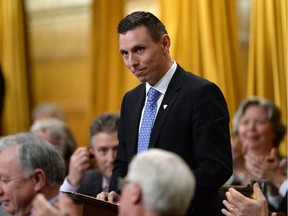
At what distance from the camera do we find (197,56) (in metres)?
6.04

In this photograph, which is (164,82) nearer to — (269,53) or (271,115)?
(271,115)

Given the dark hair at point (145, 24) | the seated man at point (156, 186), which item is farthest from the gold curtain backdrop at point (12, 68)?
the seated man at point (156, 186)

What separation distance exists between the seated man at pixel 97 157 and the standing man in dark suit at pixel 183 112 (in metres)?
1.74

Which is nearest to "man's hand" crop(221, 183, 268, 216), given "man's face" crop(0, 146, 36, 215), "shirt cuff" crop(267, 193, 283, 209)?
"man's face" crop(0, 146, 36, 215)

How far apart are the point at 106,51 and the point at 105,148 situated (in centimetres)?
193

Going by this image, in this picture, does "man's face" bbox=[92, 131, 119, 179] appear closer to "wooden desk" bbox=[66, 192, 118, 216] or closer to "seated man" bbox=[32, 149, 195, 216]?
"wooden desk" bbox=[66, 192, 118, 216]

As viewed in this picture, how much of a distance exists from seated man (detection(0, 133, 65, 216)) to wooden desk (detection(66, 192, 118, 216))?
12 cm

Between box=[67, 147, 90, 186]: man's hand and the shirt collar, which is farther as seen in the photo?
box=[67, 147, 90, 186]: man's hand

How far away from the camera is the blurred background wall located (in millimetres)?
6070

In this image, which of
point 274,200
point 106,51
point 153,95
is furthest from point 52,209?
point 106,51

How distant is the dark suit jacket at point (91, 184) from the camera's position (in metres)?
5.32

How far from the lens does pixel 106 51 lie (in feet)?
23.6

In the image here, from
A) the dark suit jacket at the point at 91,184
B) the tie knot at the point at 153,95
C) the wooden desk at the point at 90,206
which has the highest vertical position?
the tie knot at the point at 153,95

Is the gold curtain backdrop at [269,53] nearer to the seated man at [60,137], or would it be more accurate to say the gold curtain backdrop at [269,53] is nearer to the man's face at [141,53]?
the seated man at [60,137]
